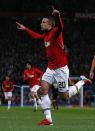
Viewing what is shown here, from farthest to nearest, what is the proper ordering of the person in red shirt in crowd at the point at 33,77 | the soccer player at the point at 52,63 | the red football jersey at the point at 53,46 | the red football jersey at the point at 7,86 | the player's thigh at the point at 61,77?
the red football jersey at the point at 7,86 → the person in red shirt in crowd at the point at 33,77 → the player's thigh at the point at 61,77 → the red football jersey at the point at 53,46 → the soccer player at the point at 52,63

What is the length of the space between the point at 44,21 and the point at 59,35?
0.51 meters

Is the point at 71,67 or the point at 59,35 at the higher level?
the point at 71,67

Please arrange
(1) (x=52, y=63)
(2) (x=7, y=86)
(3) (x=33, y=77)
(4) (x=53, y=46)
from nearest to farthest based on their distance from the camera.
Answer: (4) (x=53, y=46), (1) (x=52, y=63), (3) (x=33, y=77), (2) (x=7, y=86)

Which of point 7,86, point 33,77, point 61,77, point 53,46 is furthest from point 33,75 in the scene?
point 53,46

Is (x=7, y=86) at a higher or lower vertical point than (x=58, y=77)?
higher

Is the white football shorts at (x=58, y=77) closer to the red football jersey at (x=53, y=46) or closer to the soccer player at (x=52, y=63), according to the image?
the soccer player at (x=52, y=63)

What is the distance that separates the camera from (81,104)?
37.9 meters

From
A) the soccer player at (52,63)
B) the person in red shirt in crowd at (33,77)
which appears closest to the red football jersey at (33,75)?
the person in red shirt in crowd at (33,77)

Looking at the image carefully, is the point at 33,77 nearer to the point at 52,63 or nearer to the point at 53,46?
the point at 52,63

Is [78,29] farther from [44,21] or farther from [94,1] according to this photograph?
[44,21]

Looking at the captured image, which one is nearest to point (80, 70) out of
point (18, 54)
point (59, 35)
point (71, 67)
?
point (71, 67)

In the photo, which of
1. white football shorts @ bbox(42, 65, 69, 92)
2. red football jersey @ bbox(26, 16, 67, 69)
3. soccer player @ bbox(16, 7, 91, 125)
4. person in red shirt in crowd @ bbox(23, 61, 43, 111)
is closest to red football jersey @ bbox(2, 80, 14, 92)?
person in red shirt in crowd @ bbox(23, 61, 43, 111)

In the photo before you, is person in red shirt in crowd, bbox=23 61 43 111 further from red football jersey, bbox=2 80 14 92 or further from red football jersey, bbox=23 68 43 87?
red football jersey, bbox=2 80 14 92

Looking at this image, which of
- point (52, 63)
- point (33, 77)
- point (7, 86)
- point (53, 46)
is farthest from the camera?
point (7, 86)
